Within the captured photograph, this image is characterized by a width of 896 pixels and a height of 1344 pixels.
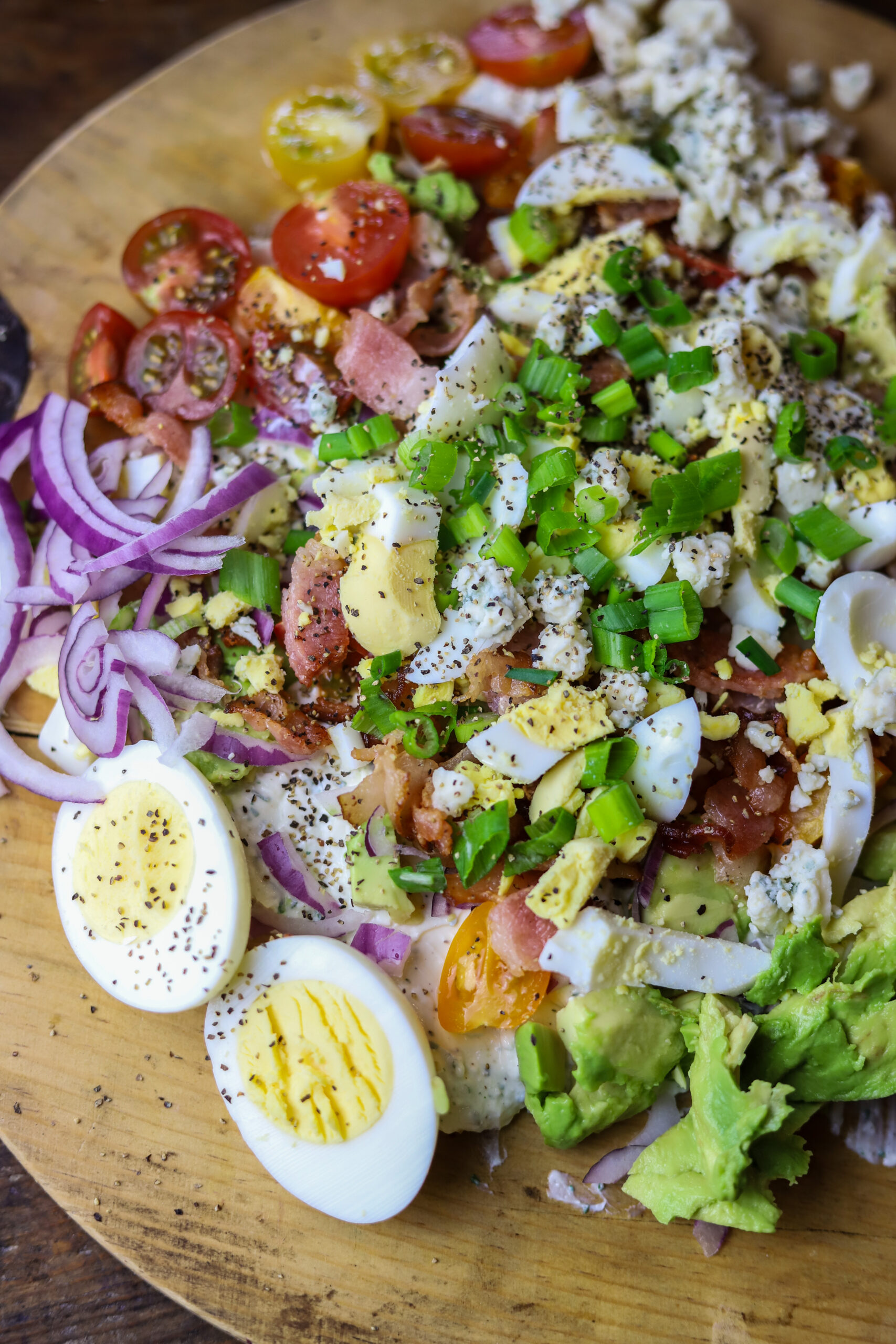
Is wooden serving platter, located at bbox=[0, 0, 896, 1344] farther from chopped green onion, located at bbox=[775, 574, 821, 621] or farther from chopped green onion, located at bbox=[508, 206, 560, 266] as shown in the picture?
chopped green onion, located at bbox=[508, 206, 560, 266]

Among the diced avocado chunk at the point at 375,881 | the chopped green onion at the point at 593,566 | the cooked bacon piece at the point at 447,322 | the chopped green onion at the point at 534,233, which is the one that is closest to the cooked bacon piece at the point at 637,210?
the chopped green onion at the point at 534,233

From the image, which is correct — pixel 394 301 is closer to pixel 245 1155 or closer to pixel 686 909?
pixel 686 909

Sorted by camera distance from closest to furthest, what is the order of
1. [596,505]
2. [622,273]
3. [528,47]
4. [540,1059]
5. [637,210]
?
[540,1059] < [596,505] < [622,273] < [637,210] < [528,47]

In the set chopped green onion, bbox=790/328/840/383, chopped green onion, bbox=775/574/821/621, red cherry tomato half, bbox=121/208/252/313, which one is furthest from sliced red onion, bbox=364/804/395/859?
chopped green onion, bbox=790/328/840/383

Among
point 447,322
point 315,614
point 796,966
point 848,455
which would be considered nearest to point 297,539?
point 315,614

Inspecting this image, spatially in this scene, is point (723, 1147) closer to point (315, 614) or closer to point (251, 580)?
point (315, 614)

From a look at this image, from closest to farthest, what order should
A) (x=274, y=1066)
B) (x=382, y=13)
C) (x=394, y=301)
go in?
(x=274, y=1066), (x=394, y=301), (x=382, y=13)

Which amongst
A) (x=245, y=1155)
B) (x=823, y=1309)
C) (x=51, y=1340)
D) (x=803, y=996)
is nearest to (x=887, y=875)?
(x=803, y=996)
